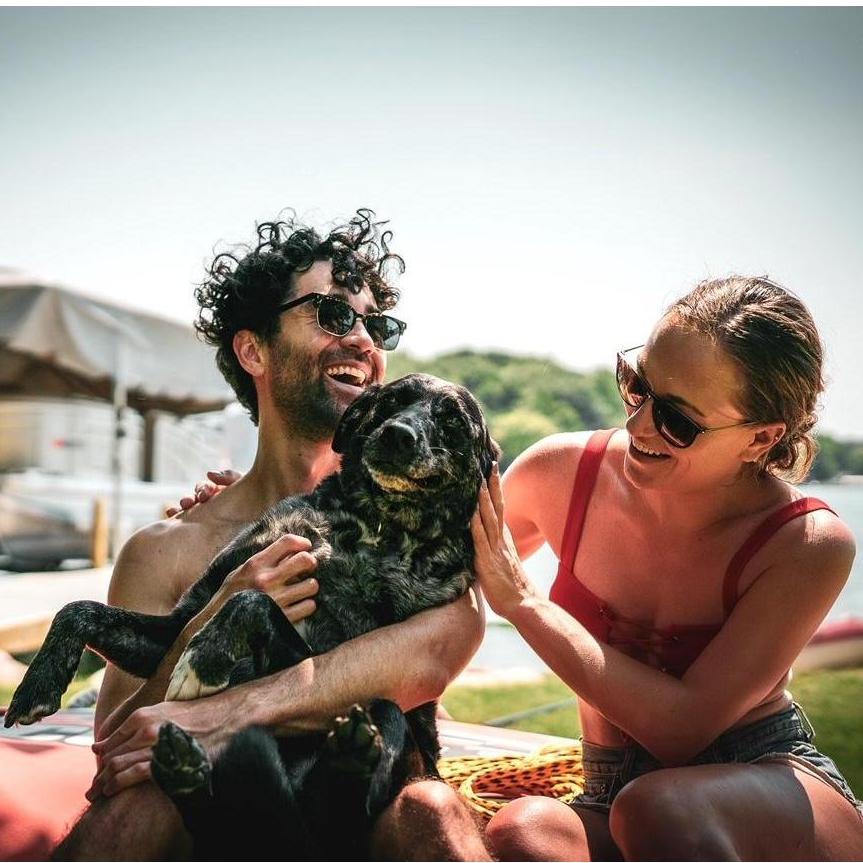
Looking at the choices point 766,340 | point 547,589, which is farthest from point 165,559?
point 547,589

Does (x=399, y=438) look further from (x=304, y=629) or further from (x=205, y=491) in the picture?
(x=205, y=491)

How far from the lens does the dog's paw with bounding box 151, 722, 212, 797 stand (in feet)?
6.81

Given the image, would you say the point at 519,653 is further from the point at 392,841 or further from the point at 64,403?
the point at 392,841

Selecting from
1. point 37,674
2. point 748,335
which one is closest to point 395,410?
point 748,335

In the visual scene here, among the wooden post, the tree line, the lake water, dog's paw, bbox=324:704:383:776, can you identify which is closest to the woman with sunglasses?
dog's paw, bbox=324:704:383:776

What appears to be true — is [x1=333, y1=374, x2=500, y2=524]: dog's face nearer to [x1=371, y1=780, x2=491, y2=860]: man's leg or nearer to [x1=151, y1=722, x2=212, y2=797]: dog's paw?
[x1=371, y1=780, x2=491, y2=860]: man's leg

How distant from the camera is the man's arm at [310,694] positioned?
7.81 ft

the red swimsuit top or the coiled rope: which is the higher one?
the red swimsuit top

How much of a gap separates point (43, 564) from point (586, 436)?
36.7ft

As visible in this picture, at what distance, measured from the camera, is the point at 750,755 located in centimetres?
277

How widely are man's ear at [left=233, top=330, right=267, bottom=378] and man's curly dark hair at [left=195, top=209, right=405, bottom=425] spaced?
0.11 feet

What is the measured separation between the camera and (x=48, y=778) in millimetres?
3145

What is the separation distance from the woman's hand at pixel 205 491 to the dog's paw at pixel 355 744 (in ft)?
5.08

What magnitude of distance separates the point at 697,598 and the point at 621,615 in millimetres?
263
